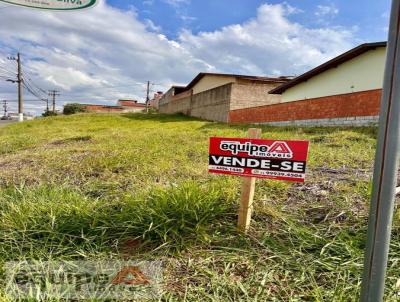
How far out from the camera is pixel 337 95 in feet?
35.7

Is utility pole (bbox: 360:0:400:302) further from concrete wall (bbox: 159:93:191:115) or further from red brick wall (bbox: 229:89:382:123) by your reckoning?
concrete wall (bbox: 159:93:191:115)

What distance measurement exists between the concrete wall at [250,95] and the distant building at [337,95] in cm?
128

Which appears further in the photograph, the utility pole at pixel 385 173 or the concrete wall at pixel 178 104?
the concrete wall at pixel 178 104

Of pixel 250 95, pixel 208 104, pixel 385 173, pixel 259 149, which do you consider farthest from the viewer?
pixel 208 104

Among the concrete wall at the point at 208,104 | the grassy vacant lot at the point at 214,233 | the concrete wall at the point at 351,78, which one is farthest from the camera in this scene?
the concrete wall at the point at 208,104

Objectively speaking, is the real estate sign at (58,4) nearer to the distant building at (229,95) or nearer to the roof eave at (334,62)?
the roof eave at (334,62)

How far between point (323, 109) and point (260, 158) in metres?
10.1

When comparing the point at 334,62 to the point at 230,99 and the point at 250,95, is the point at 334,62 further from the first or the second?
the point at 230,99

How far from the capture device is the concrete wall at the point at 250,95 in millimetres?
19469

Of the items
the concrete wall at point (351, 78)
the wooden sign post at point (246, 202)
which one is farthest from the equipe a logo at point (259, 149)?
the concrete wall at point (351, 78)

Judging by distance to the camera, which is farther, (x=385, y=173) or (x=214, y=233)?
(x=214, y=233)

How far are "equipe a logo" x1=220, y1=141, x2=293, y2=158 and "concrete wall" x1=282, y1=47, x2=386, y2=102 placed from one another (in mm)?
10544

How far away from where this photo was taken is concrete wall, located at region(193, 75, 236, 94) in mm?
23155

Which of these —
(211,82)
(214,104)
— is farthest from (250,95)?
(211,82)
